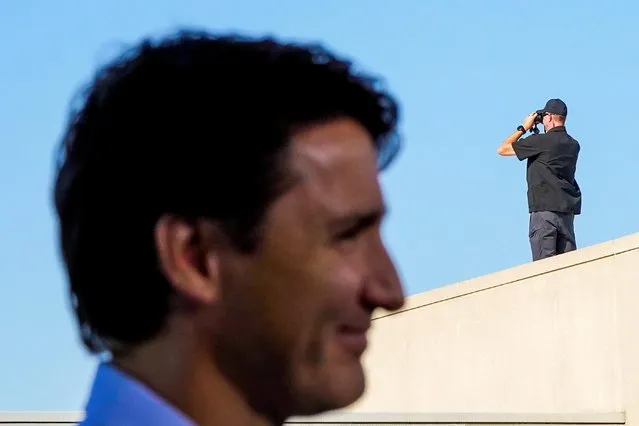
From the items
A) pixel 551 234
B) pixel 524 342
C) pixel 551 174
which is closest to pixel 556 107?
pixel 551 174

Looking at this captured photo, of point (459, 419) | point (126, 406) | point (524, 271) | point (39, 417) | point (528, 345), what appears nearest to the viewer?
point (126, 406)

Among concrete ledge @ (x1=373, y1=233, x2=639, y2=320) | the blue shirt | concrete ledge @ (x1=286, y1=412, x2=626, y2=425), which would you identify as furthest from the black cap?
the blue shirt

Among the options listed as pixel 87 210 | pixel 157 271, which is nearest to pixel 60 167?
pixel 87 210

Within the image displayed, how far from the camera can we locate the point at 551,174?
12344 mm

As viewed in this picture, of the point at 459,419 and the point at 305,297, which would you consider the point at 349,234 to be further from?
the point at 459,419

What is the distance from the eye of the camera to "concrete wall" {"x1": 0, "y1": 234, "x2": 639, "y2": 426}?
38.6ft

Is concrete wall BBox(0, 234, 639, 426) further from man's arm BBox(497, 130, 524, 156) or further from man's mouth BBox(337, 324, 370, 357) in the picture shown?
man's mouth BBox(337, 324, 370, 357)

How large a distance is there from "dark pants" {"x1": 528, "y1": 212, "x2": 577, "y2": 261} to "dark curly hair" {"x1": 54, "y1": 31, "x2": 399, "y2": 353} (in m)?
11.2

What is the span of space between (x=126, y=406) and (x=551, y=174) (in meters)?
11.2

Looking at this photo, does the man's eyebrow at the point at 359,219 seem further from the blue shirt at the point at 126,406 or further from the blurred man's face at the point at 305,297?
the blue shirt at the point at 126,406

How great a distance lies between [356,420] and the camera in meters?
9.42

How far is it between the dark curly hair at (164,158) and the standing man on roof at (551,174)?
11.0m

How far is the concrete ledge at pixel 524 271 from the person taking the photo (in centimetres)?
1201

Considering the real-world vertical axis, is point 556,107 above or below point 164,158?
above
